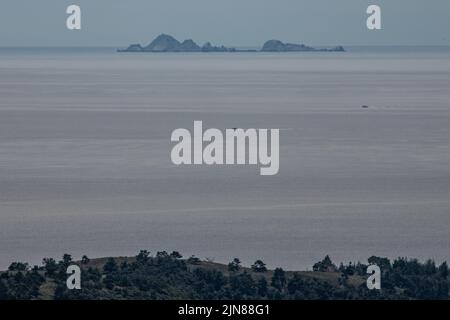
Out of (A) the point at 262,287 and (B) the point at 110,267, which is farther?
(B) the point at 110,267

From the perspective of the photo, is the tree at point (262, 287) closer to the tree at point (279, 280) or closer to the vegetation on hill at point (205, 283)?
the vegetation on hill at point (205, 283)

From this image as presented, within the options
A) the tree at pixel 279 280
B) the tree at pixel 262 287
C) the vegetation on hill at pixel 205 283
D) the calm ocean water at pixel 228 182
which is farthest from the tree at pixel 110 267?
Result: the calm ocean water at pixel 228 182

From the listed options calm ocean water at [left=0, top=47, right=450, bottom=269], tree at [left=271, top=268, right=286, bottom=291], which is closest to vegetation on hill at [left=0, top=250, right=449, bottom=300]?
tree at [left=271, top=268, right=286, bottom=291]

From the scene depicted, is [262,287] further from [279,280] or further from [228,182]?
[228,182]

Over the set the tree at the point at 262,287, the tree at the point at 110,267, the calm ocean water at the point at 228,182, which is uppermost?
the calm ocean water at the point at 228,182

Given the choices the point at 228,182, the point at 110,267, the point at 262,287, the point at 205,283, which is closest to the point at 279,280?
the point at 262,287

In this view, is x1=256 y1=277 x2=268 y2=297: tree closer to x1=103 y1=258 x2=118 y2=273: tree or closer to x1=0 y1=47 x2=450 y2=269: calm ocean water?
x1=103 y1=258 x2=118 y2=273: tree
